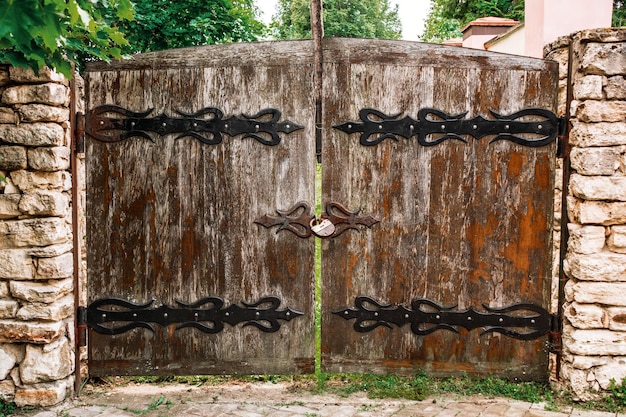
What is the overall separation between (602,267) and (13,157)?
128 inches

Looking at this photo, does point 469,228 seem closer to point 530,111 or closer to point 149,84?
point 530,111

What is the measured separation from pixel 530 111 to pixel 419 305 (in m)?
1.29

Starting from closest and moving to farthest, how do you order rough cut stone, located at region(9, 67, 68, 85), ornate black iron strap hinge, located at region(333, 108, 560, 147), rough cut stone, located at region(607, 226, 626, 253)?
rough cut stone, located at region(9, 67, 68, 85), rough cut stone, located at region(607, 226, 626, 253), ornate black iron strap hinge, located at region(333, 108, 560, 147)

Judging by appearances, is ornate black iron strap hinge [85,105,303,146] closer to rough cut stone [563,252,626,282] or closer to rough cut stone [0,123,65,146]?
rough cut stone [0,123,65,146]

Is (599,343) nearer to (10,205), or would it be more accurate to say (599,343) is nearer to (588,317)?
(588,317)

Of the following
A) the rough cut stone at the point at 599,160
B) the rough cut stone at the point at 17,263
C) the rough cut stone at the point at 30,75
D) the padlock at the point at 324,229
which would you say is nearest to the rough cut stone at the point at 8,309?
the rough cut stone at the point at 17,263

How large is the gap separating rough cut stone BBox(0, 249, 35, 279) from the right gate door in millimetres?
1639

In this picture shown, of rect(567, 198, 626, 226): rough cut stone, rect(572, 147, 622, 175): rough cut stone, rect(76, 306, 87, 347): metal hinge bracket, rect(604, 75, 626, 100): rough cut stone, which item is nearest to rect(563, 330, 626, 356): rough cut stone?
rect(567, 198, 626, 226): rough cut stone

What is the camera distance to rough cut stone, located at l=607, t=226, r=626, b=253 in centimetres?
350

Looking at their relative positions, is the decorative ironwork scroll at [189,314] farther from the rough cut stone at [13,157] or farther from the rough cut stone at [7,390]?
the rough cut stone at [13,157]

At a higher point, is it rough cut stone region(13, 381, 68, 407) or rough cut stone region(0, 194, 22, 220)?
rough cut stone region(0, 194, 22, 220)

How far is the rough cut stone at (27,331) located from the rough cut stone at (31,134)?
979 mm

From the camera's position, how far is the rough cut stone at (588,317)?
354 cm

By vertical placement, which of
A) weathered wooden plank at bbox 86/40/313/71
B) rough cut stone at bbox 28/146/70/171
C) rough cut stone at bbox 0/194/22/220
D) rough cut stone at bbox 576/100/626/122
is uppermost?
weathered wooden plank at bbox 86/40/313/71
